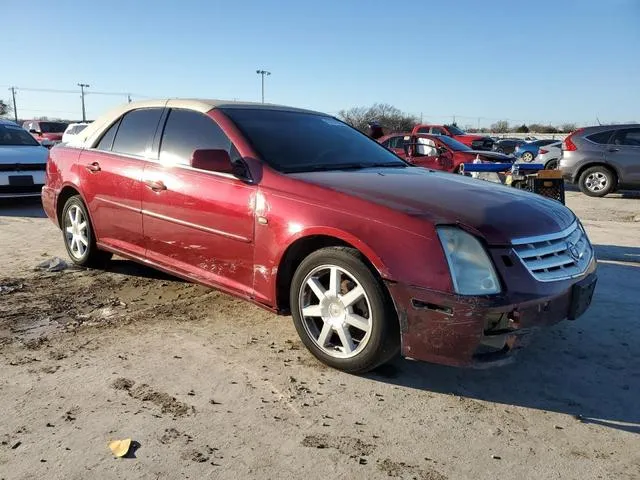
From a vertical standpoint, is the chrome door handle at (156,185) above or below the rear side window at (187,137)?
below

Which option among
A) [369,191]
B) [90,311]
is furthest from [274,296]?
[90,311]

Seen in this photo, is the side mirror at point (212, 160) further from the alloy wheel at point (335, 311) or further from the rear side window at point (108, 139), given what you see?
the rear side window at point (108, 139)

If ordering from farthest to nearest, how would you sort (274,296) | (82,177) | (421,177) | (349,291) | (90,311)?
(82,177) → (90,311) → (421,177) → (274,296) → (349,291)

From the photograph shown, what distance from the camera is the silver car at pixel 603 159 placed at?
1211cm

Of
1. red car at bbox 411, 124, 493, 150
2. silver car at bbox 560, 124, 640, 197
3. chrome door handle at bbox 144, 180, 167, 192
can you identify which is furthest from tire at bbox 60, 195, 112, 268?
red car at bbox 411, 124, 493, 150

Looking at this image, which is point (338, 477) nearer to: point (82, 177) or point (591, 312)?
point (591, 312)

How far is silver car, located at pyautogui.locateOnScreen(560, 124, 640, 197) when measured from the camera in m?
12.1

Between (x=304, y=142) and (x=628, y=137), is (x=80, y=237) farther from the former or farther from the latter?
(x=628, y=137)

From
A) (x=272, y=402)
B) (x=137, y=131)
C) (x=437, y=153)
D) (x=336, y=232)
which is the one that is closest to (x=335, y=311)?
(x=336, y=232)

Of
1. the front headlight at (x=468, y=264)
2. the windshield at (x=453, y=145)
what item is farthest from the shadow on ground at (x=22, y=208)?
the windshield at (x=453, y=145)

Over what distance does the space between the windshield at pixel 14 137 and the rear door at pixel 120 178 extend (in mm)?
6436

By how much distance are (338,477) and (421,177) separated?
223cm

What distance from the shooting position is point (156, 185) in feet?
14.2

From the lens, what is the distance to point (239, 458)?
248 centimetres
